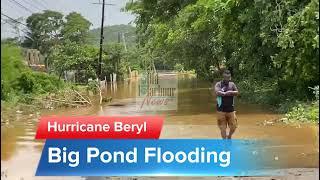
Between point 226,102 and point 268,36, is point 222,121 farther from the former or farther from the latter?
point 268,36

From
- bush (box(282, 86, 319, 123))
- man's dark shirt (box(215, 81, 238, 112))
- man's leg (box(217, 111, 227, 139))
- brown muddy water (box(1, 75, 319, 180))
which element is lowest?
brown muddy water (box(1, 75, 319, 180))

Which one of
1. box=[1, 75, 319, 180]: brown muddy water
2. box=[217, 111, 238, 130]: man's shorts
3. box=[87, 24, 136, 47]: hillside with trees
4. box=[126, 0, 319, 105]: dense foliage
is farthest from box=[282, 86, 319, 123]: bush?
box=[87, 24, 136, 47]: hillside with trees

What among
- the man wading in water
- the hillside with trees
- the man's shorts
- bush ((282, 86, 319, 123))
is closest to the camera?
the man wading in water

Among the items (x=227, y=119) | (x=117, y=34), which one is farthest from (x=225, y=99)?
(x=117, y=34)

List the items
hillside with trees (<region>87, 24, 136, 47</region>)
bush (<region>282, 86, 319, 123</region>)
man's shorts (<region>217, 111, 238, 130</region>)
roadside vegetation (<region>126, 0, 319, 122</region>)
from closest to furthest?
man's shorts (<region>217, 111, 238, 130</region>) → bush (<region>282, 86, 319, 123</region>) → roadside vegetation (<region>126, 0, 319, 122</region>) → hillside with trees (<region>87, 24, 136, 47</region>)

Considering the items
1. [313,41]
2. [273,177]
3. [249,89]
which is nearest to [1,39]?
[273,177]

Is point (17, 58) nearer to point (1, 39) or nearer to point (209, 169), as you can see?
point (1, 39)

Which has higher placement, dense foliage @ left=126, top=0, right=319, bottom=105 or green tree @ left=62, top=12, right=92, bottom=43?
green tree @ left=62, top=12, right=92, bottom=43

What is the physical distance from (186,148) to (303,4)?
1053 centimetres

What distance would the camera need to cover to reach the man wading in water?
827cm

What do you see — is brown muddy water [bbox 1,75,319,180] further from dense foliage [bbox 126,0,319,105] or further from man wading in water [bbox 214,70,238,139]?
dense foliage [bbox 126,0,319,105]

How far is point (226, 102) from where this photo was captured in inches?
339

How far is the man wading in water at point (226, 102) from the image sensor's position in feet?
27.1

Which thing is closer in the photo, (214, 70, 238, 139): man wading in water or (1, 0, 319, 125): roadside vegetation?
(214, 70, 238, 139): man wading in water
